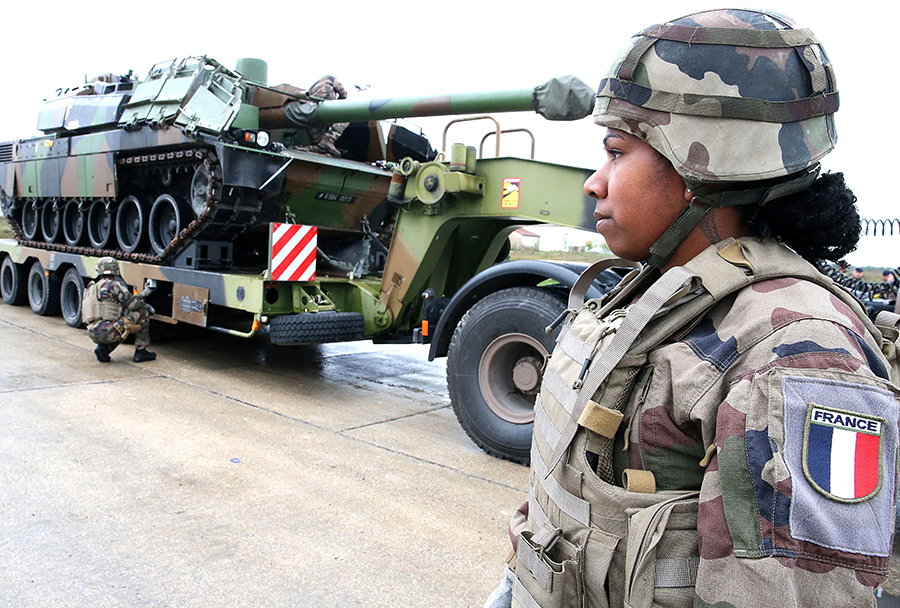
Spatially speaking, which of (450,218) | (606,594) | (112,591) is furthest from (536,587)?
(450,218)

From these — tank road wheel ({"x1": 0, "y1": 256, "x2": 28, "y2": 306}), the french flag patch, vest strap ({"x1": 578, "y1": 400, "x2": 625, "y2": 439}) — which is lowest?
tank road wheel ({"x1": 0, "y1": 256, "x2": 28, "y2": 306})

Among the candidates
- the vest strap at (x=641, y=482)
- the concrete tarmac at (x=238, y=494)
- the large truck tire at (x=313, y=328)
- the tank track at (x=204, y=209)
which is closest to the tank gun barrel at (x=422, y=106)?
the tank track at (x=204, y=209)

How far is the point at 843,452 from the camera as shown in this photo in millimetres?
857

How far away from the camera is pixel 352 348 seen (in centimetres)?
905

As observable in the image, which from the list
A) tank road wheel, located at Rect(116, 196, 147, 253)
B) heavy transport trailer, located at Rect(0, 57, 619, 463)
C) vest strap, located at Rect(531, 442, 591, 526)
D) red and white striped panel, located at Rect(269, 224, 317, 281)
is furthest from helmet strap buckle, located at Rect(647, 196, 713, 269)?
tank road wheel, located at Rect(116, 196, 147, 253)

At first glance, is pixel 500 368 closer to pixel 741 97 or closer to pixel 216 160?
pixel 741 97

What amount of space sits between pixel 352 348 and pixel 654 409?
8.17m

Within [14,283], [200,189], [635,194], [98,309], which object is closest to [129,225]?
[200,189]

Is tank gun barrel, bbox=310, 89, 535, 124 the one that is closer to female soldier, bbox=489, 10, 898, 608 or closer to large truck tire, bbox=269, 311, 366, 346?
large truck tire, bbox=269, 311, 366, 346

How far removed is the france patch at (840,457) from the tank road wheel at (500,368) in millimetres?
3445

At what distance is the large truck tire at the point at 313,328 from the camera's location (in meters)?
6.04

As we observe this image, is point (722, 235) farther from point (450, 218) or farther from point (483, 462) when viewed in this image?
point (450, 218)

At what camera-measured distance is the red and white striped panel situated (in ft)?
20.4

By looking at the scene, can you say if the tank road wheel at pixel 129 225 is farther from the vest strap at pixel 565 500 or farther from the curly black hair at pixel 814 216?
the curly black hair at pixel 814 216
